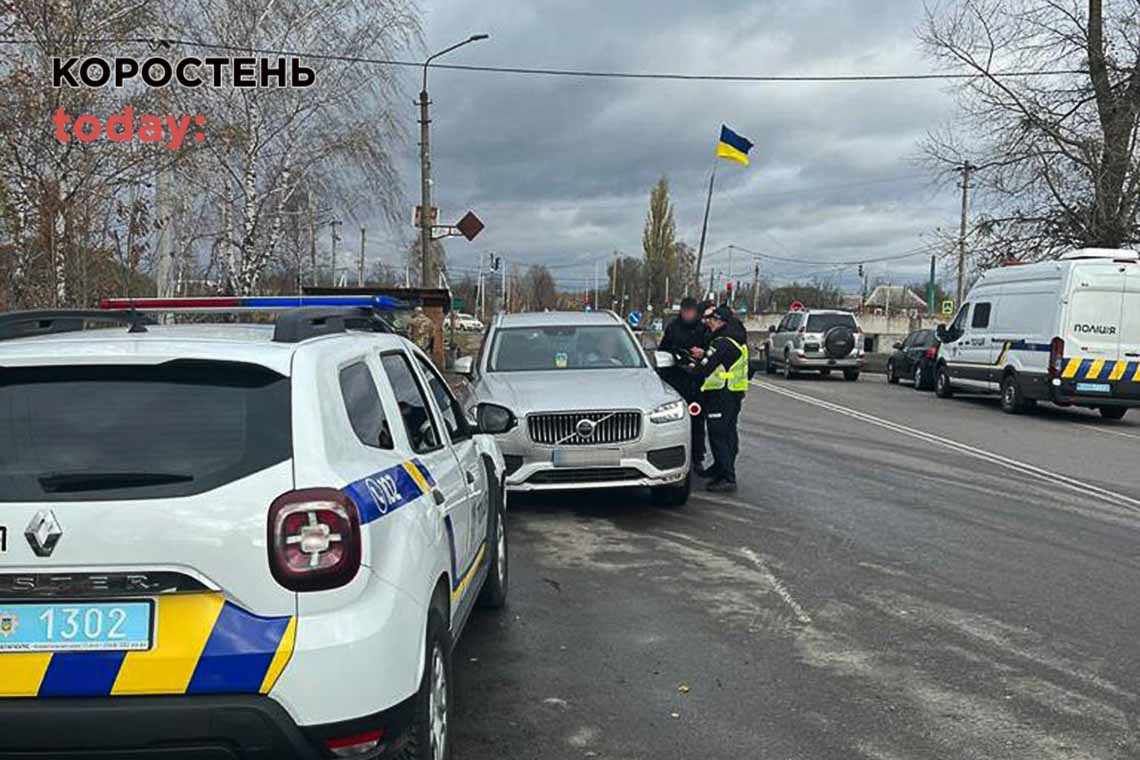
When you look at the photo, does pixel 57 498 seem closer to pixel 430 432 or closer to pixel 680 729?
pixel 430 432

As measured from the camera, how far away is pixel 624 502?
9250 mm

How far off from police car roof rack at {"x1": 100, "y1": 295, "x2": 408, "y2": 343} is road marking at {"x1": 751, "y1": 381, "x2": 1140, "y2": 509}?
25.1 feet

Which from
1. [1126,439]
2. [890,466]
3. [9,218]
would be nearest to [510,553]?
[890,466]

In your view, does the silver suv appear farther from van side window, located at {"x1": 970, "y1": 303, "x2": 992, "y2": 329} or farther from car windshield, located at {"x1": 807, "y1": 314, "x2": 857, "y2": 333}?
van side window, located at {"x1": 970, "y1": 303, "x2": 992, "y2": 329}

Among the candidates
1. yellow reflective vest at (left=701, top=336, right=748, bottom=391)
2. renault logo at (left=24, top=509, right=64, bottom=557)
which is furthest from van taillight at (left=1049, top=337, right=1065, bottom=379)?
renault logo at (left=24, top=509, right=64, bottom=557)

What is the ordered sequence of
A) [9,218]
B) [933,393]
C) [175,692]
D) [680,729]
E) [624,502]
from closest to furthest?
[175,692] → [680,729] → [624,502] → [9,218] → [933,393]

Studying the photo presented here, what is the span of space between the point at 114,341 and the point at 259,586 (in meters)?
0.96

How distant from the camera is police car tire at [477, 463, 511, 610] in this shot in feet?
17.8

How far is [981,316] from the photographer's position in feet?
66.2

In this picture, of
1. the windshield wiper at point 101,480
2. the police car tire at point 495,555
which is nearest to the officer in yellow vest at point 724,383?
the police car tire at point 495,555

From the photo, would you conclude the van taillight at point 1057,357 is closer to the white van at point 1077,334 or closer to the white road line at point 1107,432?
the white van at point 1077,334

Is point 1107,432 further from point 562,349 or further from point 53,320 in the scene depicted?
point 53,320

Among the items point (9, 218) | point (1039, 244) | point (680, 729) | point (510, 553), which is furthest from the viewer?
point (1039, 244)

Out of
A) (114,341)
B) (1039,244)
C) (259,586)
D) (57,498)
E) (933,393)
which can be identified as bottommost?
(933,393)
